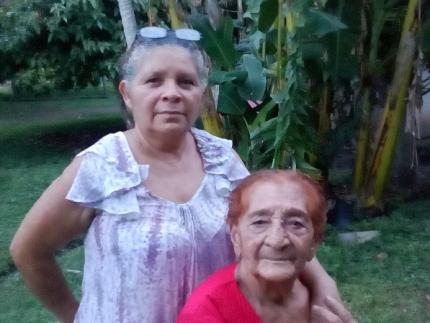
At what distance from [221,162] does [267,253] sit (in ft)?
1.40

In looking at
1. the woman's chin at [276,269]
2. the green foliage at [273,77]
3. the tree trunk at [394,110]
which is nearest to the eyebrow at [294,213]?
the woman's chin at [276,269]

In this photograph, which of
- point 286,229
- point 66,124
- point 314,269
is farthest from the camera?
point 66,124

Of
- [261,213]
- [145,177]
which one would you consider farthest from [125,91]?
[261,213]

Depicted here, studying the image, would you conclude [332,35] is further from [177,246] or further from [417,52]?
[177,246]

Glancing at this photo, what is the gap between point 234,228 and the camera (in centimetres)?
189

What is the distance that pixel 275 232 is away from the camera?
1778 mm

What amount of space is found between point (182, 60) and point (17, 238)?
624 mm

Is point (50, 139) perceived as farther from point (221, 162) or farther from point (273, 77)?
point (221, 162)

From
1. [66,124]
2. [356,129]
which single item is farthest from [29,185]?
[66,124]

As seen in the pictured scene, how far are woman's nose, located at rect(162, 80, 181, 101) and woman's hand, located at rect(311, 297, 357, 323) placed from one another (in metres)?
0.59

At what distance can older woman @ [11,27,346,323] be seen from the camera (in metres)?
1.94

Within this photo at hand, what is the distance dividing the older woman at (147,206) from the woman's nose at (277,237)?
253 millimetres

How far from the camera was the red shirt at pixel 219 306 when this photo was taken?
5.99 feet

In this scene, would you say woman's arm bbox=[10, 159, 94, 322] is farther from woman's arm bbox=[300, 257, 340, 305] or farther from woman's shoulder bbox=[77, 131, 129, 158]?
woman's arm bbox=[300, 257, 340, 305]
